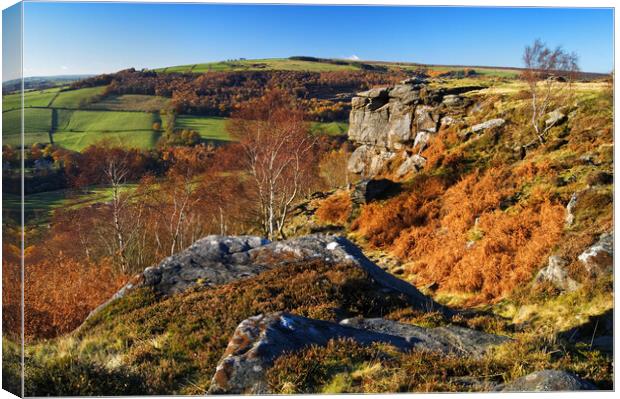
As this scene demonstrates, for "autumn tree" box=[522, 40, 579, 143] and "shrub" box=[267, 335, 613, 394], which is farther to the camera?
"autumn tree" box=[522, 40, 579, 143]

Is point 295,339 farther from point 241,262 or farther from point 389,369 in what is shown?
point 241,262

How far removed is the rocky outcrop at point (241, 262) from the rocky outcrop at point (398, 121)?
56.6ft

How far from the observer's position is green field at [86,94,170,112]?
108 feet

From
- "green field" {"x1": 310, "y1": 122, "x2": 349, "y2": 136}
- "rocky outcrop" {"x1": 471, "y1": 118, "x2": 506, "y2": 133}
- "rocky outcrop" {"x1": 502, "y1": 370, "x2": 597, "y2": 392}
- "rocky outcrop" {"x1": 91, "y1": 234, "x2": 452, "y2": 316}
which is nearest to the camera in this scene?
"rocky outcrop" {"x1": 502, "y1": 370, "x2": 597, "y2": 392}

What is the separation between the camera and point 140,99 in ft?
108

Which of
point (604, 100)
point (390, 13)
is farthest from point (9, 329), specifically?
point (604, 100)

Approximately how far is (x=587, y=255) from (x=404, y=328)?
4.81 m

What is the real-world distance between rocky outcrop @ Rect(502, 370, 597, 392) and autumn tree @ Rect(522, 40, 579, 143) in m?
8.06

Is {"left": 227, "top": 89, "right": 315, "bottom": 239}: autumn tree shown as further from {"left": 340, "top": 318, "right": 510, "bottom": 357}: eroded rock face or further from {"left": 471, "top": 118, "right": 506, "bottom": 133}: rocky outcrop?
{"left": 340, "top": 318, "right": 510, "bottom": 357}: eroded rock face

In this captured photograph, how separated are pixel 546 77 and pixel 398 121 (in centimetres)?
1828

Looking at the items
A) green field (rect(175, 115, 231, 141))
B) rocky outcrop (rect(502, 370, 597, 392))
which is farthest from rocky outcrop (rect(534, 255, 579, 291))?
green field (rect(175, 115, 231, 141))

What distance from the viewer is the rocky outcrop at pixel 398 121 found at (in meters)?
32.7

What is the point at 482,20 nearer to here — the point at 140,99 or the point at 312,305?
the point at 312,305

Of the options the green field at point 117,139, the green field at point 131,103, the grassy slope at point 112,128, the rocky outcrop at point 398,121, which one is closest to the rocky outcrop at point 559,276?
the rocky outcrop at point 398,121
